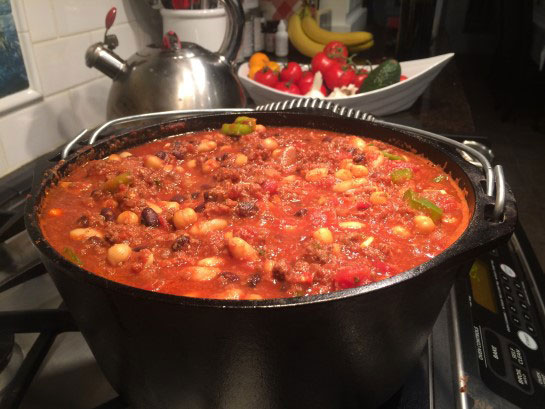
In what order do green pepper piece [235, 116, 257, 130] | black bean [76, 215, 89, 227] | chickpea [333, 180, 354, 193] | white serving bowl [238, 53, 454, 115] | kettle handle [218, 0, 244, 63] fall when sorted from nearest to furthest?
black bean [76, 215, 89, 227] < chickpea [333, 180, 354, 193] < green pepper piece [235, 116, 257, 130] < kettle handle [218, 0, 244, 63] < white serving bowl [238, 53, 454, 115]

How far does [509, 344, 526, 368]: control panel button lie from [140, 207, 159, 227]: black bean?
1071mm

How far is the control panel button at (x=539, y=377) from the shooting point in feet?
4.08

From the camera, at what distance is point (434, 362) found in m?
1.28

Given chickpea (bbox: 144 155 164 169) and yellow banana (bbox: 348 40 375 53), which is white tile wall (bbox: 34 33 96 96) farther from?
yellow banana (bbox: 348 40 375 53)

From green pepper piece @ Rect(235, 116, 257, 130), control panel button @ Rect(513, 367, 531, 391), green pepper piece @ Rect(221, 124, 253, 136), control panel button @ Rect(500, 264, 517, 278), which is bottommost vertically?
control panel button @ Rect(513, 367, 531, 391)

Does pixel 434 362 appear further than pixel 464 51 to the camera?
No

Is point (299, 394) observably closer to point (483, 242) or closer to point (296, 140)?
point (483, 242)

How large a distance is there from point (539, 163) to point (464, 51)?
5.32 m

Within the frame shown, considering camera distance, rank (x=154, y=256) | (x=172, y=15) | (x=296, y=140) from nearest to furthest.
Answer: (x=154, y=256) → (x=296, y=140) → (x=172, y=15)

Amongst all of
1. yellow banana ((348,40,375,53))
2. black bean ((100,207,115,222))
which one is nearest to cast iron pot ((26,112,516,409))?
black bean ((100,207,115,222))

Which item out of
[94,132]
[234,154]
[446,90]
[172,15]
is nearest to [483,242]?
[234,154]

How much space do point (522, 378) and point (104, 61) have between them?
216cm

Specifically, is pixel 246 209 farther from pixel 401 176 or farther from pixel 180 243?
pixel 401 176

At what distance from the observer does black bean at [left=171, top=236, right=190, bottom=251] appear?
120cm
